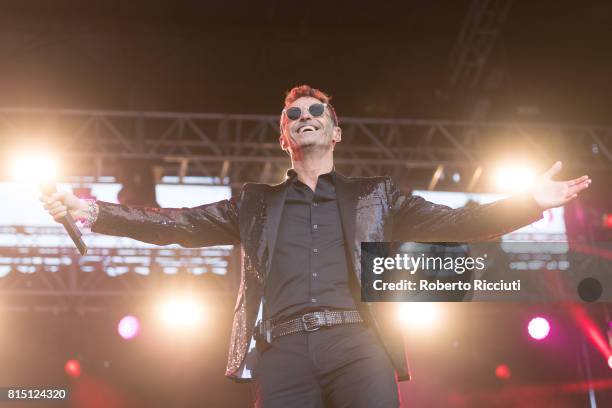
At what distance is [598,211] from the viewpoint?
1145cm

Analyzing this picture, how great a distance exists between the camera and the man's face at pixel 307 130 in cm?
272

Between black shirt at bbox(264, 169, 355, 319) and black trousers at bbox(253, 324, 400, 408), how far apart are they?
0.10 meters

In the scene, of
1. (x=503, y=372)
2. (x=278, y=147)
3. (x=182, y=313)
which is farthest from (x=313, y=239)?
(x=503, y=372)

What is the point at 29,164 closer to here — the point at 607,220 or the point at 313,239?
the point at 313,239

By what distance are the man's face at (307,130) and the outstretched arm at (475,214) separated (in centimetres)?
30

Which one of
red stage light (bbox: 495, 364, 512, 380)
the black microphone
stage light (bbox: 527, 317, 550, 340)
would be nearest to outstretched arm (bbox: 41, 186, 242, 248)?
the black microphone

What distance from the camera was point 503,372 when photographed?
11328 mm

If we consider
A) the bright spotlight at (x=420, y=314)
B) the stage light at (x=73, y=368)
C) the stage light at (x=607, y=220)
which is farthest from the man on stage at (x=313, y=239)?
the stage light at (x=607, y=220)

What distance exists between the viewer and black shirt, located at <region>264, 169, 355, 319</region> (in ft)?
7.61

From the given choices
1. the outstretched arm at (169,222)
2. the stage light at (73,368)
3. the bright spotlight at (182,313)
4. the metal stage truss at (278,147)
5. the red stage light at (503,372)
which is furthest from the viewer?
the red stage light at (503,372)

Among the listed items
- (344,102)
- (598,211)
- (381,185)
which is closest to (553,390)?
(598,211)

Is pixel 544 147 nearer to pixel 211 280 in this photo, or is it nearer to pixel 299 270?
pixel 211 280

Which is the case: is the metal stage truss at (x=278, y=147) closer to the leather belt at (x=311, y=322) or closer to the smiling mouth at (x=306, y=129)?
the smiling mouth at (x=306, y=129)

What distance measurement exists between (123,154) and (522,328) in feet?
21.6
